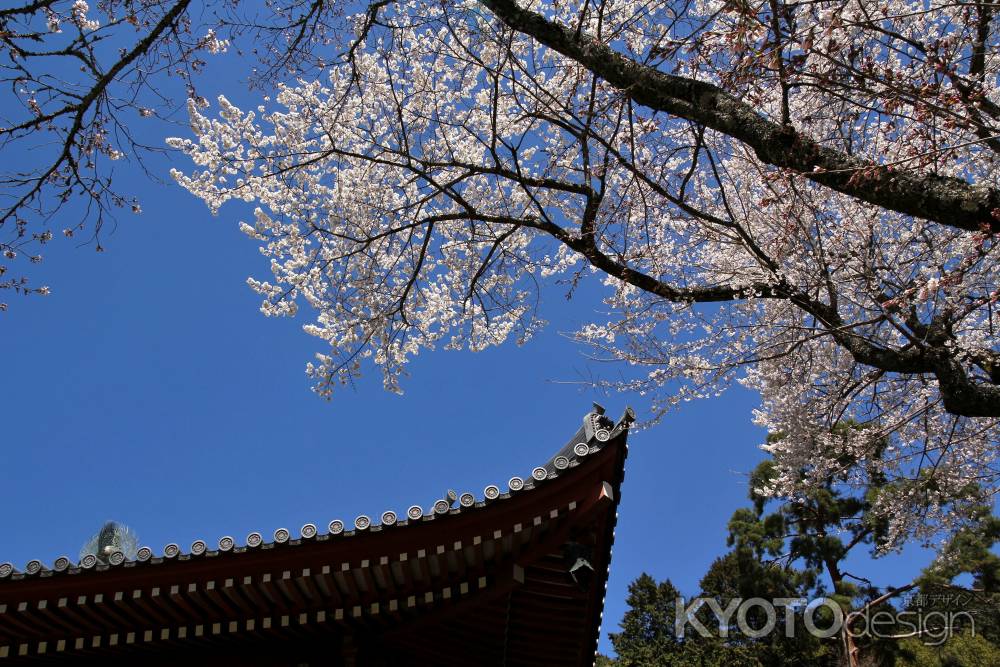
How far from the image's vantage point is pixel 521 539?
16.3 ft

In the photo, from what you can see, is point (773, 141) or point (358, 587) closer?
point (773, 141)

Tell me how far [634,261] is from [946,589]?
1243 cm

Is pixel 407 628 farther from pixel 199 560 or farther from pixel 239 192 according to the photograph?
pixel 239 192

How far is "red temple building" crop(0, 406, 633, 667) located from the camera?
461 cm

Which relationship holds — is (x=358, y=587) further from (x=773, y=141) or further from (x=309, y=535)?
(x=773, y=141)

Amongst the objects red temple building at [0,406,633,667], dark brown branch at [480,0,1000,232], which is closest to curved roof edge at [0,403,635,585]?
red temple building at [0,406,633,667]

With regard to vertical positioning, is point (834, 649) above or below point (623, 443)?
above

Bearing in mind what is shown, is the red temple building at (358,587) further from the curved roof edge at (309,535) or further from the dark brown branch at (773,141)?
the dark brown branch at (773,141)

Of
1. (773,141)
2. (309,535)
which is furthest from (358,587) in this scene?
(773,141)

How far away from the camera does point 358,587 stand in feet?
16.0

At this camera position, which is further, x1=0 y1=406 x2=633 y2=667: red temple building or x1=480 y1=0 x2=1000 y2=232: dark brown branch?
x1=0 y1=406 x2=633 y2=667: red temple building

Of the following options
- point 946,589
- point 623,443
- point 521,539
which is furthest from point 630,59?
point 946,589

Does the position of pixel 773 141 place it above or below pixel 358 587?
above

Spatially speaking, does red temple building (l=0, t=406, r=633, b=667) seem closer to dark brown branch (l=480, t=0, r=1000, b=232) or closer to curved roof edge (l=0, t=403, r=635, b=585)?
A: curved roof edge (l=0, t=403, r=635, b=585)
